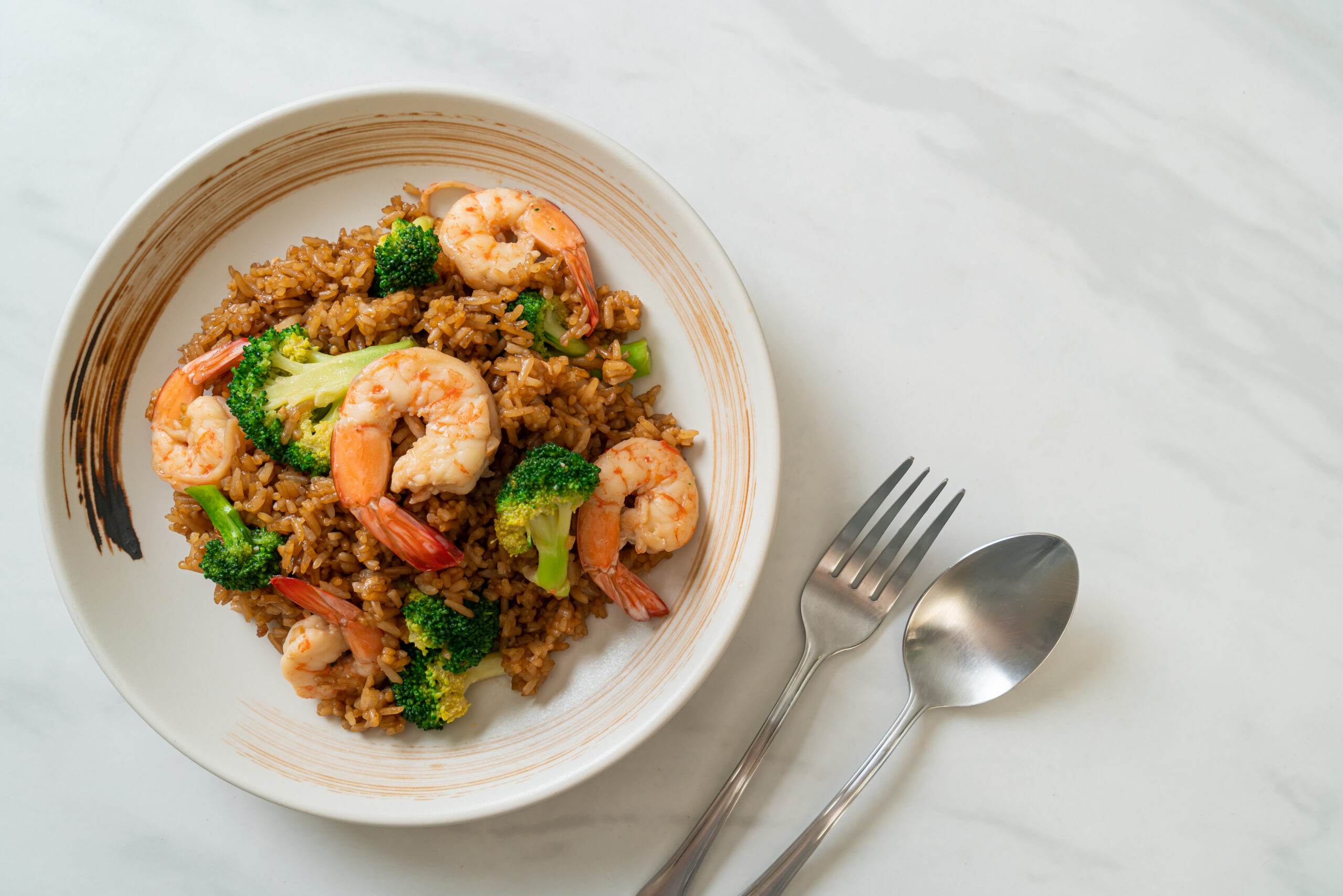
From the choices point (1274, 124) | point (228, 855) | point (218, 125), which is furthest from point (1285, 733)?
point (218, 125)

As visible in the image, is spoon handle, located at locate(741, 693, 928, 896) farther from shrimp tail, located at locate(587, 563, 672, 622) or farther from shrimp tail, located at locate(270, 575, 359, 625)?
shrimp tail, located at locate(270, 575, 359, 625)

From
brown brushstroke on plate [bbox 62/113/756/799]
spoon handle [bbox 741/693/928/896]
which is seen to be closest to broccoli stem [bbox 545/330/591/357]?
brown brushstroke on plate [bbox 62/113/756/799]

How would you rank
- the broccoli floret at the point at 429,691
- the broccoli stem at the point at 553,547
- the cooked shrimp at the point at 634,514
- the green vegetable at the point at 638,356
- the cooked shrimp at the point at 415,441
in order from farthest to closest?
the green vegetable at the point at 638,356 → the broccoli floret at the point at 429,691 → the cooked shrimp at the point at 634,514 → the broccoli stem at the point at 553,547 → the cooked shrimp at the point at 415,441

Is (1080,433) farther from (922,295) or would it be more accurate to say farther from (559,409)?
(559,409)

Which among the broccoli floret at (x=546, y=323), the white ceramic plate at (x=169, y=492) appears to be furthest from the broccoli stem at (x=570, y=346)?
the white ceramic plate at (x=169, y=492)

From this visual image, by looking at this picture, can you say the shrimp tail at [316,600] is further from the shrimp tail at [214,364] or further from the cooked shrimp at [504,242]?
the cooked shrimp at [504,242]

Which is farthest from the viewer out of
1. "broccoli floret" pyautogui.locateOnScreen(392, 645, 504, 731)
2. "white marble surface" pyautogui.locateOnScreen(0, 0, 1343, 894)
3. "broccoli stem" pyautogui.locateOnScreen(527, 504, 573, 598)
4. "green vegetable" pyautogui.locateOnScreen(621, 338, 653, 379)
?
"white marble surface" pyautogui.locateOnScreen(0, 0, 1343, 894)

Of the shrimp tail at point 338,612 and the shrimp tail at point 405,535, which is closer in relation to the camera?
the shrimp tail at point 405,535
